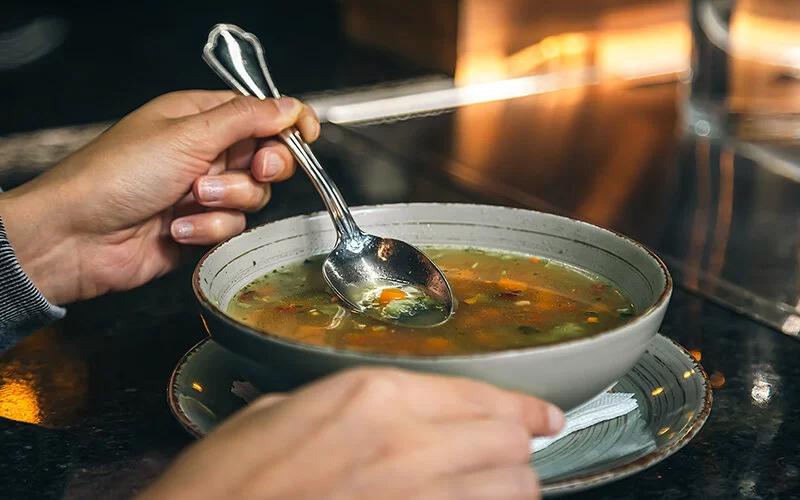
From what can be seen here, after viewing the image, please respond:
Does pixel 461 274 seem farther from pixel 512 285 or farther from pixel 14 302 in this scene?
pixel 14 302

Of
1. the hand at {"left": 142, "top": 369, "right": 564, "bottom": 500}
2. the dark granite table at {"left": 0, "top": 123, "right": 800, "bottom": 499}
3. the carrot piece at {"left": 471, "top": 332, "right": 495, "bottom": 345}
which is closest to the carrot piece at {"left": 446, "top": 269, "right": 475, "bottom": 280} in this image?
the carrot piece at {"left": 471, "top": 332, "right": 495, "bottom": 345}

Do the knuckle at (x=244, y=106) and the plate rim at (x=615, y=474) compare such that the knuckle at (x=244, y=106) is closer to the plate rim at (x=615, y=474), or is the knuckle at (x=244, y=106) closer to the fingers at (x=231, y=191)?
the fingers at (x=231, y=191)

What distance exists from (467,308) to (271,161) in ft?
1.65

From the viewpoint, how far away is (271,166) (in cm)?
144

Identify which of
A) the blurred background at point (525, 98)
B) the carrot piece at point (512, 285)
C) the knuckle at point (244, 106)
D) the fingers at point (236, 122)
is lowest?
the blurred background at point (525, 98)

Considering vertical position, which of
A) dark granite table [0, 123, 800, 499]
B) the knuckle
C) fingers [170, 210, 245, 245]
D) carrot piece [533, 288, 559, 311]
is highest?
the knuckle

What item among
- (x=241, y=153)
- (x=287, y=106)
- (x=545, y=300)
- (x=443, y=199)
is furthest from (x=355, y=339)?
(x=443, y=199)

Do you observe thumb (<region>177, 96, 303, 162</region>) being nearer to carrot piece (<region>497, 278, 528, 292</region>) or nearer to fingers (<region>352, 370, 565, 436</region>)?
carrot piece (<region>497, 278, 528, 292</region>)

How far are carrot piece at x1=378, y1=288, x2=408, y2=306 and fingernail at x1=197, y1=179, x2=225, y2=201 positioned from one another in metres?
0.40

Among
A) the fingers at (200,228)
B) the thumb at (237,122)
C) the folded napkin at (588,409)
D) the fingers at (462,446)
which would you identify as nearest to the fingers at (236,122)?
the thumb at (237,122)

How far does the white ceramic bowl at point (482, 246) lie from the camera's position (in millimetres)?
783

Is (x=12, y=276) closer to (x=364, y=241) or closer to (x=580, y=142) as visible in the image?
(x=364, y=241)

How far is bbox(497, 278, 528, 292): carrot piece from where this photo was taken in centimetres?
111

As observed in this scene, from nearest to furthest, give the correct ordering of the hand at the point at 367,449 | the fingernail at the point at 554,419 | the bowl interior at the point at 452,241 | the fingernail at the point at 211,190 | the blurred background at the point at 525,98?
the hand at the point at 367,449 → the fingernail at the point at 554,419 → the bowl interior at the point at 452,241 → the fingernail at the point at 211,190 → the blurred background at the point at 525,98
